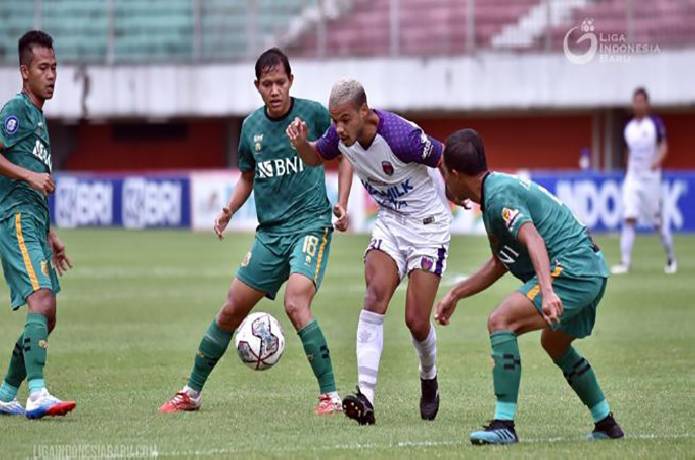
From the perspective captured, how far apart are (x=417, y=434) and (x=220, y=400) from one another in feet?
7.28

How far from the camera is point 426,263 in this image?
31.0 feet

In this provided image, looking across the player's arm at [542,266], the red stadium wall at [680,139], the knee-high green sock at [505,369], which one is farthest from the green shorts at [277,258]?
the red stadium wall at [680,139]

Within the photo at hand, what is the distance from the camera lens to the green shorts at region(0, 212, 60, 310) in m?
9.25

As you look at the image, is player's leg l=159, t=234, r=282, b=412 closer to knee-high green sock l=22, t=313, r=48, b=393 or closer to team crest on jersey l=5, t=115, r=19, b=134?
knee-high green sock l=22, t=313, r=48, b=393

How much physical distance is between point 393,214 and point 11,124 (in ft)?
8.05

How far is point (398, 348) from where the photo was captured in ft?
45.5

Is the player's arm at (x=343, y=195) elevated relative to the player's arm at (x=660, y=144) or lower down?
elevated

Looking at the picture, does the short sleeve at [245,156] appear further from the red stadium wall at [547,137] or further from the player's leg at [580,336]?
the red stadium wall at [547,137]

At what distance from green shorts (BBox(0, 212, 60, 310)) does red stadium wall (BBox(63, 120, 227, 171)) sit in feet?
111

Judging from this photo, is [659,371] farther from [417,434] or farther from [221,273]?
[221,273]

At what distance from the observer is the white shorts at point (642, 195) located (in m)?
22.7

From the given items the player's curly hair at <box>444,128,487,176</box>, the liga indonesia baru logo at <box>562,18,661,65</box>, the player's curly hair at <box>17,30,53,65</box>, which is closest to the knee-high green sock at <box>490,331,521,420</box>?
the player's curly hair at <box>444,128,487,176</box>

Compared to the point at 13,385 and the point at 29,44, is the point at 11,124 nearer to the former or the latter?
the point at 29,44

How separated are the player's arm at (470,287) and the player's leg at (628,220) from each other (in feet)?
45.4
